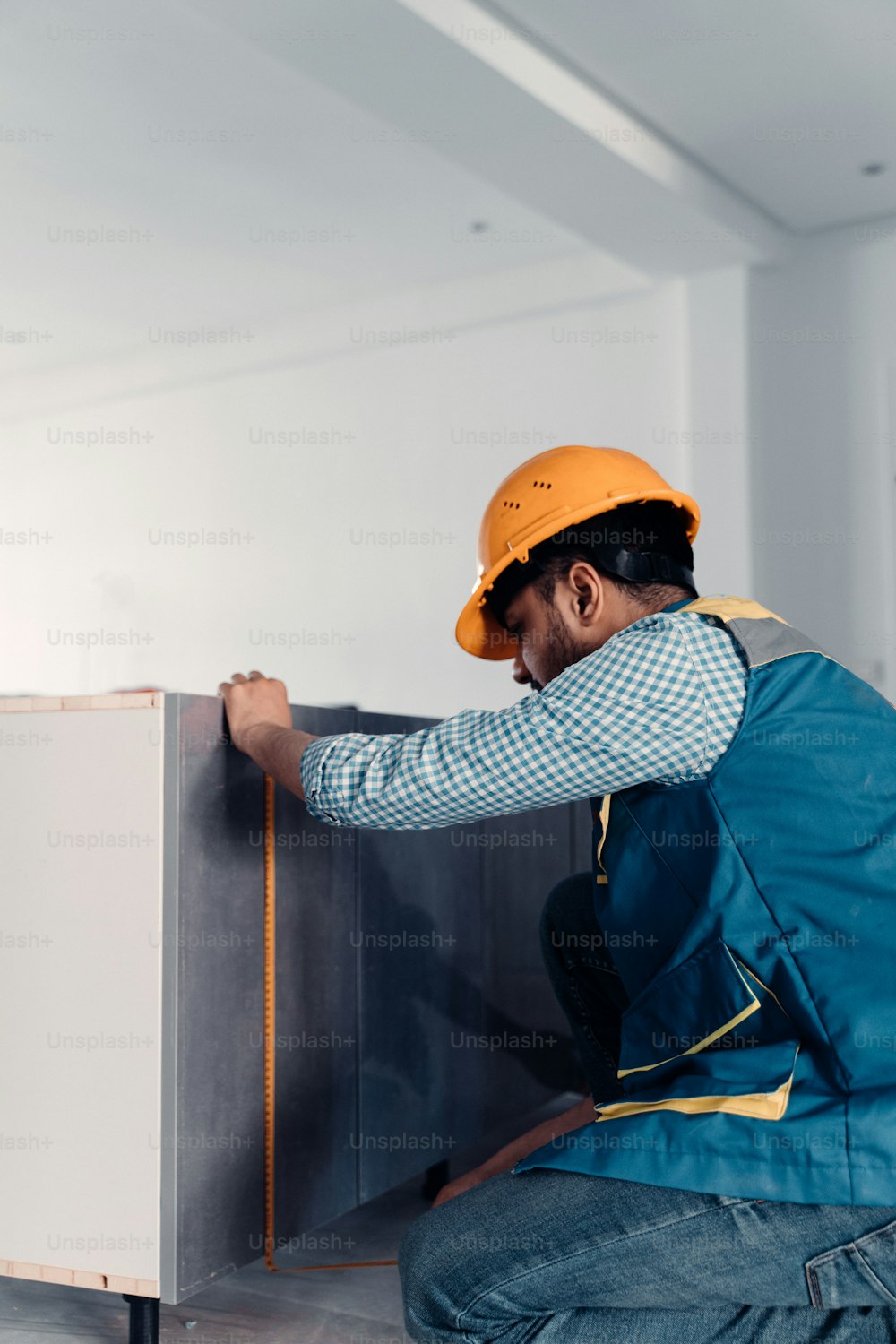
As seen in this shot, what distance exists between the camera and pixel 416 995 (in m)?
2.00

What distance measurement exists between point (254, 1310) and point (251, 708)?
90 cm

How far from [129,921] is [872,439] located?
3568 mm

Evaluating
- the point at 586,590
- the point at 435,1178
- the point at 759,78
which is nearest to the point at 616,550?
the point at 586,590

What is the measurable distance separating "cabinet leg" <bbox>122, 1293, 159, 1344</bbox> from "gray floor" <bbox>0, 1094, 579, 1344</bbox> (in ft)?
0.45

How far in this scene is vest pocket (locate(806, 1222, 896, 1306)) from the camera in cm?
112

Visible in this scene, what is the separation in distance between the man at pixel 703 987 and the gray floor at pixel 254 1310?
1.58ft

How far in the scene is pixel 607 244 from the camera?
4371 millimetres

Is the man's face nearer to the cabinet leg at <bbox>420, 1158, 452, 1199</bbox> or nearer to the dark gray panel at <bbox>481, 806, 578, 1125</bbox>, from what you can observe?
the dark gray panel at <bbox>481, 806, 578, 1125</bbox>

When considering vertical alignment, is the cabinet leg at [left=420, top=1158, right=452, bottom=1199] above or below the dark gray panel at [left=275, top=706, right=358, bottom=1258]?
below

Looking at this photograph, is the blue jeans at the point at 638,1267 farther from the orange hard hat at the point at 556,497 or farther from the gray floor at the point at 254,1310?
the orange hard hat at the point at 556,497

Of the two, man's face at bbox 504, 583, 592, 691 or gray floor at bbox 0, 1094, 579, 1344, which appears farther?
gray floor at bbox 0, 1094, 579, 1344

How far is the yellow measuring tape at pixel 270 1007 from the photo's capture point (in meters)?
1.62

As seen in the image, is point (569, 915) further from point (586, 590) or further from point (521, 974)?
point (586, 590)

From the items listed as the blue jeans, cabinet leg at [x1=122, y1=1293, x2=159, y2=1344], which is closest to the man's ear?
the blue jeans
